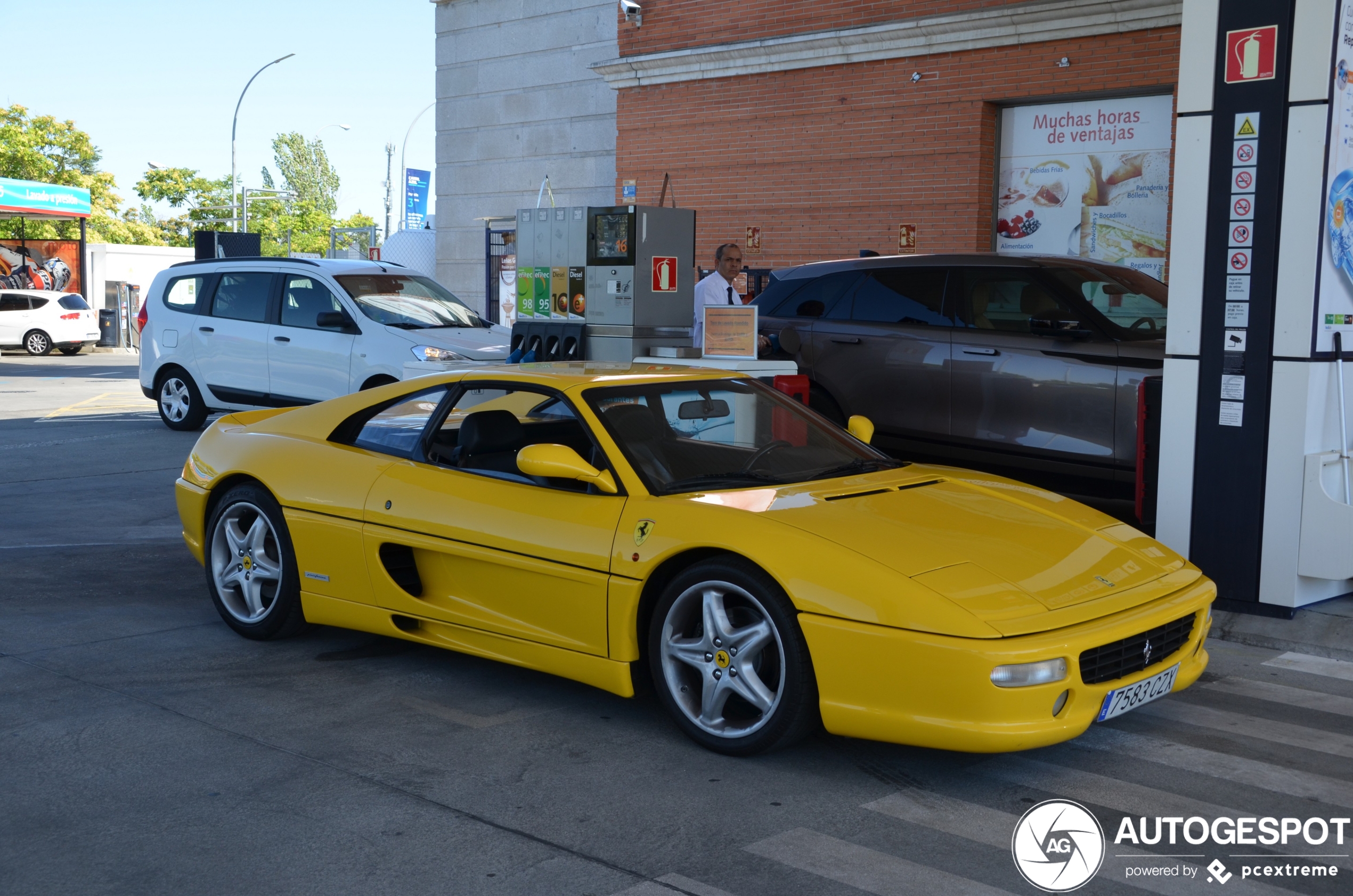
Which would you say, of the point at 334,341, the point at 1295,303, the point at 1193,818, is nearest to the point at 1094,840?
the point at 1193,818

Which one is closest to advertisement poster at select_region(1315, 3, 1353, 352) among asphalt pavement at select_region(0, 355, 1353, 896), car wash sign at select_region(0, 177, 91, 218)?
asphalt pavement at select_region(0, 355, 1353, 896)

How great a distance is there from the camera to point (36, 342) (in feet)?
102

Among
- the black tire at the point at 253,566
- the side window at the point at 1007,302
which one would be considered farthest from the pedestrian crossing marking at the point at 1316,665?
the black tire at the point at 253,566

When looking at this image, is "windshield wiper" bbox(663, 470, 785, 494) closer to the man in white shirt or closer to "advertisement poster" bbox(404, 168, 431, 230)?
the man in white shirt

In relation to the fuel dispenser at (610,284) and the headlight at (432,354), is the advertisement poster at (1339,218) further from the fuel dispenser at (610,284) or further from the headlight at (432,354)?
the headlight at (432,354)

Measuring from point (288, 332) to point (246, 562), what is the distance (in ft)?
24.9

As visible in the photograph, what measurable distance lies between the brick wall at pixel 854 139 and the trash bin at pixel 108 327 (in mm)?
21521

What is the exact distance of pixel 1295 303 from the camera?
634 cm

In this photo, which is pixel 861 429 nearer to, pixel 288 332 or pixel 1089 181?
pixel 288 332

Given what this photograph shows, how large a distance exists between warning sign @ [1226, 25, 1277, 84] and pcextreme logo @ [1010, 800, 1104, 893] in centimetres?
418

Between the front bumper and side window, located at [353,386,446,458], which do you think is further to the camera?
side window, located at [353,386,446,458]

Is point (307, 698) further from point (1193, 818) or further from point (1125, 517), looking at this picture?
point (1125, 517)

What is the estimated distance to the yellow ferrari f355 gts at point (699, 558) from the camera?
154 inches

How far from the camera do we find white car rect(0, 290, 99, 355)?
1200 inches
